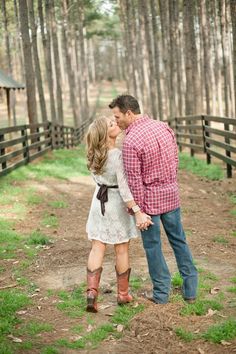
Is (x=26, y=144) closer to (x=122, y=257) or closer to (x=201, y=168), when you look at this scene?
(x=201, y=168)

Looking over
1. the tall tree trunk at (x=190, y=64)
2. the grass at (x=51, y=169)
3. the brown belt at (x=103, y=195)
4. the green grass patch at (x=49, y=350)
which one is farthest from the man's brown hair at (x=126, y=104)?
the tall tree trunk at (x=190, y=64)

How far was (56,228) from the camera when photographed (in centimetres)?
827

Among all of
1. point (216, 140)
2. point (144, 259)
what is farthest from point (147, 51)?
point (144, 259)

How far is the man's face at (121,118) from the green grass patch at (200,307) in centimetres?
182

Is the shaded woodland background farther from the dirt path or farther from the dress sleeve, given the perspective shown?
the dress sleeve

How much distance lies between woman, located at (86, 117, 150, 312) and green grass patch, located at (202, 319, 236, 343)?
3.28ft

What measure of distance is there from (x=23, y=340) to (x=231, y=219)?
516 centimetres

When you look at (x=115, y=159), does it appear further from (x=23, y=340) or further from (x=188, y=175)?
(x=188, y=175)

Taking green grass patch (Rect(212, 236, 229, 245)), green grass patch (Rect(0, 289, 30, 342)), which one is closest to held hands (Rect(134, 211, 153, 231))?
green grass patch (Rect(0, 289, 30, 342))

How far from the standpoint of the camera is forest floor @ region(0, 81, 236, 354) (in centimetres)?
411

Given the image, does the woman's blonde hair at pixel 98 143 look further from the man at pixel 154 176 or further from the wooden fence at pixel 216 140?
the wooden fence at pixel 216 140

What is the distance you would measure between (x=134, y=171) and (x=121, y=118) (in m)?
0.52

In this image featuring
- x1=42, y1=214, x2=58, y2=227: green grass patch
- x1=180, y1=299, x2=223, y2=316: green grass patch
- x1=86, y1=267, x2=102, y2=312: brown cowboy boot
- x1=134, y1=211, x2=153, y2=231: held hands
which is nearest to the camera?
x1=134, y1=211, x2=153, y2=231: held hands

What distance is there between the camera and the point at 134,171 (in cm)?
442
